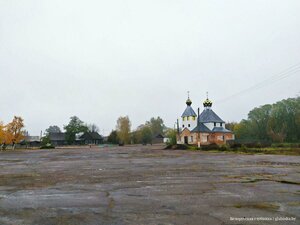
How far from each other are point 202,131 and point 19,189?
59114 mm

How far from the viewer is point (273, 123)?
68938 mm

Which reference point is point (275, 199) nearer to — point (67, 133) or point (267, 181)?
point (267, 181)

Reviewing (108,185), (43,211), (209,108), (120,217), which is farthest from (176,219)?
(209,108)

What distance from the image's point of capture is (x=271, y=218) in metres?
5.25

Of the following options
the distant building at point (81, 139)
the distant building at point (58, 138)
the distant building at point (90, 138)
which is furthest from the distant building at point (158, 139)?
the distant building at point (58, 138)

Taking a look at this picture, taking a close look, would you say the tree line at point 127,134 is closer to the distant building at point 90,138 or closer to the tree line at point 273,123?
the distant building at point 90,138

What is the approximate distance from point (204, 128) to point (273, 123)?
1673 centimetres

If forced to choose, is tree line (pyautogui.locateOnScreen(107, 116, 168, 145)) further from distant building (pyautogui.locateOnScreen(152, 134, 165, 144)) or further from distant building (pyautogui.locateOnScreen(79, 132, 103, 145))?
distant building (pyautogui.locateOnScreen(152, 134, 165, 144))

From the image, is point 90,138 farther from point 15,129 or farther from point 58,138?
point 15,129

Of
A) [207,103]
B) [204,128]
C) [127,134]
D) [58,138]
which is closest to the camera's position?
[204,128]

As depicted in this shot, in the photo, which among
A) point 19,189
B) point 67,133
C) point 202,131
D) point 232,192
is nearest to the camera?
point 232,192

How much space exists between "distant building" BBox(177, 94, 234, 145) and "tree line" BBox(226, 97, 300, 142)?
7.91 meters

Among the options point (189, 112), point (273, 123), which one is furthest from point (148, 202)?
point (273, 123)

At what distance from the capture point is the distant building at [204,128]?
65562mm
